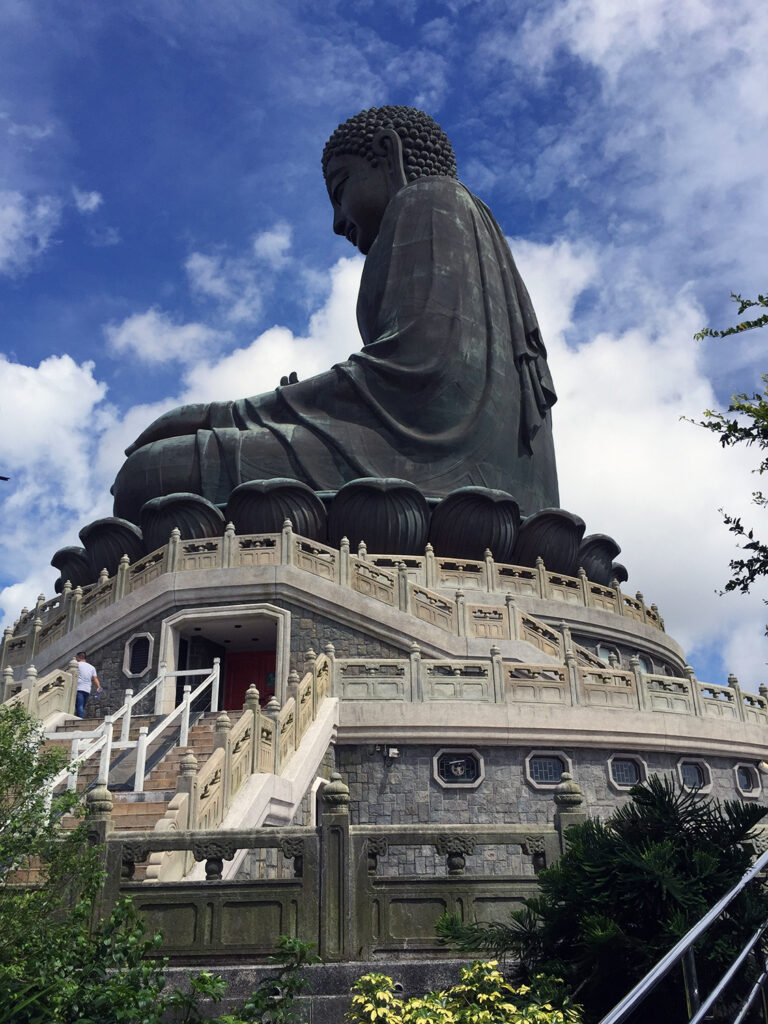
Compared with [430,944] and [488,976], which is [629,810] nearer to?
[488,976]

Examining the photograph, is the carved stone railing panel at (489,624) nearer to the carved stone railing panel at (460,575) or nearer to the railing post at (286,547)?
the carved stone railing panel at (460,575)

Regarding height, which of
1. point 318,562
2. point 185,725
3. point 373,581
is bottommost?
point 185,725

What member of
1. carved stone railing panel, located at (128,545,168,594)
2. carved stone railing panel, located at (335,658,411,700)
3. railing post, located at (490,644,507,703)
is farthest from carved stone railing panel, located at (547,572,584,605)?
carved stone railing panel, located at (128,545,168,594)

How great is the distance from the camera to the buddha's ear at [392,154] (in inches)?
1313

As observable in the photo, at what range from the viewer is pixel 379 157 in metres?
33.7

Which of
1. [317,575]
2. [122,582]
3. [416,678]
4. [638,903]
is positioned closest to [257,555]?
[317,575]

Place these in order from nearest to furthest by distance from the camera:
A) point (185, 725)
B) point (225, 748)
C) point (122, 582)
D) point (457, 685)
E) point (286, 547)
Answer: point (225, 748), point (185, 725), point (457, 685), point (286, 547), point (122, 582)

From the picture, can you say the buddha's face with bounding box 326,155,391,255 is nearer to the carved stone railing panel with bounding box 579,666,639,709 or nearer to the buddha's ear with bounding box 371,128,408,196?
the buddha's ear with bounding box 371,128,408,196

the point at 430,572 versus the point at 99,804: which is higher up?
the point at 430,572

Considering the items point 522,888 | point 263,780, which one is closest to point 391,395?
point 263,780

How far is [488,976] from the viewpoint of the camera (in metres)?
5.67

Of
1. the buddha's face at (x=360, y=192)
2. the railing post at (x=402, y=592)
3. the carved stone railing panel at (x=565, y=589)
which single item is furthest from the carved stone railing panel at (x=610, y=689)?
the buddha's face at (x=360, y=192)

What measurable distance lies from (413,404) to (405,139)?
11.5 meters

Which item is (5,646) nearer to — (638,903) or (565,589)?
(565,589)
